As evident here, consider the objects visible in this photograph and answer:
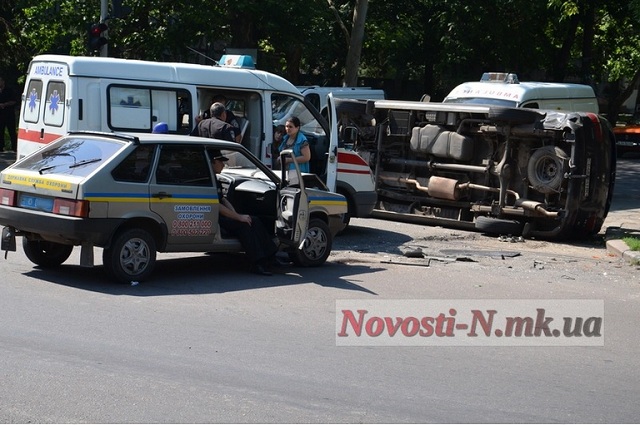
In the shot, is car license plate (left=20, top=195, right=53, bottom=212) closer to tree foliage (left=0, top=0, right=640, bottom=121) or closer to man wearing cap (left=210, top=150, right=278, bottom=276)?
man wearing cap (left=210, top=150, right=278, bottom=276)

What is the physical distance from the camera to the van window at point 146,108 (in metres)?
12.9

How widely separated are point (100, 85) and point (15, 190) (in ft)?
9.58

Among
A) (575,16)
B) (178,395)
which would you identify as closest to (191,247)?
(178,395)

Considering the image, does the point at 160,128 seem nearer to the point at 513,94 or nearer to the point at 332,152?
the point at 332,152

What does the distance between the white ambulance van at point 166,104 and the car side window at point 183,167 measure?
8.47 feet

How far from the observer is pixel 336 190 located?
48.6 ft

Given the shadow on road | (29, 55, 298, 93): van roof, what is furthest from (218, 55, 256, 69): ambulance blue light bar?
the shadow on road

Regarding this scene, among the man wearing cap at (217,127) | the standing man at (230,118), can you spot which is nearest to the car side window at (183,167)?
the man wearing cap at (217,127)

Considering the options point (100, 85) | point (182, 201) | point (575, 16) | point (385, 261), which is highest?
point (575, 16)

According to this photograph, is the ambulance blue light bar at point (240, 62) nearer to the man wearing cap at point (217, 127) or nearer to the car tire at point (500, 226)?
the man wearing cap at point (217, 127)

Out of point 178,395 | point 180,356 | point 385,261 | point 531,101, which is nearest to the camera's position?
point 178,395

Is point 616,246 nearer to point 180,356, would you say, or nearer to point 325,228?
point 325,228

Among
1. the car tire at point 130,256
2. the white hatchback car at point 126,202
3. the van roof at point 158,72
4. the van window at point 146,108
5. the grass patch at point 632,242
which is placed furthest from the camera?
the grass patch at point 632,242

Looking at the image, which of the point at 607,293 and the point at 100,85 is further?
the point at 100,85
